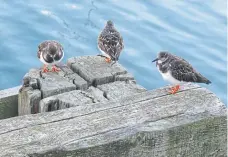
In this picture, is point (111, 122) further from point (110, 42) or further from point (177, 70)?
point (110, 42)

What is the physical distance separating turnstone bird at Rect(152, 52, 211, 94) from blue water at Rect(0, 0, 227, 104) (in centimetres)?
503

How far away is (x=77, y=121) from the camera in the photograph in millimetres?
3195

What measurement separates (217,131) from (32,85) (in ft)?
4.51

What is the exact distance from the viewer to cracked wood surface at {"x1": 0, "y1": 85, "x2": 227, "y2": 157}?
297 centimetres

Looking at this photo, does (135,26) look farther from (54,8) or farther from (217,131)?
(217,131)

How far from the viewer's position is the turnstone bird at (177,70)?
5.34 metres

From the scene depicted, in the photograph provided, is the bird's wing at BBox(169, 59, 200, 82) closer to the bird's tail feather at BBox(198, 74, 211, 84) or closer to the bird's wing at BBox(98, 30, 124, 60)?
the bird's tail feather at BBox(198, 74, 211, 84)

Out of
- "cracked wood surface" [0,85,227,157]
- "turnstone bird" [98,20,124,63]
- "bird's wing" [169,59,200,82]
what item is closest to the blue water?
"turnstone bird" [98,20,124,63]

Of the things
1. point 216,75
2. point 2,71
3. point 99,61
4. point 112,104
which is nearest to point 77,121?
point 112,104

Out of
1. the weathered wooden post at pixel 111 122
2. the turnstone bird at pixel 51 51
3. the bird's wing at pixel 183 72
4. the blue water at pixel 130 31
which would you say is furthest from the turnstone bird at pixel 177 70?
the blue water at pixel 130 31

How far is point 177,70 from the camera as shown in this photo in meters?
5.55

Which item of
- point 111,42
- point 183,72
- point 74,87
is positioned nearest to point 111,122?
point 74,87

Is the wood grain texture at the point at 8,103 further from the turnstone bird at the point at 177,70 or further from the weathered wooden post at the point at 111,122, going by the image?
the turnstone bird at the point at 177,70

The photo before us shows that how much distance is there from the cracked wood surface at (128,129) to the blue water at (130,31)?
24.0 feet
